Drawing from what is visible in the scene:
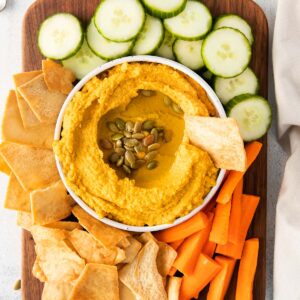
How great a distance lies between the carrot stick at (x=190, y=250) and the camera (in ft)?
7.92

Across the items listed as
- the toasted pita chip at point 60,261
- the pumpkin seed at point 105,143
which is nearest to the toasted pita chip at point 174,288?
the toasted pita chip at point 60,261

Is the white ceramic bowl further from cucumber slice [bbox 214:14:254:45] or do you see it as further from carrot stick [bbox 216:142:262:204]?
cucumber slice [bbox 214:14:254:45]

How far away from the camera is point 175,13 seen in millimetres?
2346

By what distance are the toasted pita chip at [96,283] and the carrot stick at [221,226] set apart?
1.45 ft

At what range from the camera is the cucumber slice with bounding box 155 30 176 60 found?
2.46m

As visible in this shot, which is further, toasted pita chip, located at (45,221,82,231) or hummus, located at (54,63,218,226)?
toasted pita chip, located at (45,221,82,231)

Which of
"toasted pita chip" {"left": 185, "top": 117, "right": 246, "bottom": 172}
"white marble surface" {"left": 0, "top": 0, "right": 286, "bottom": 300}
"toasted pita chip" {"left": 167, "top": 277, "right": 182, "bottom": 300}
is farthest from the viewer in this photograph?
"white marble surface" {"left": 0, "top": 0, "right": 286, "bottom": 300}

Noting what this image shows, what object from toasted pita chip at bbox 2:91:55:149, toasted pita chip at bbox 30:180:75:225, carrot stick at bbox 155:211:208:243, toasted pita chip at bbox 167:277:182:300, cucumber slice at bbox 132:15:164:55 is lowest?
toasted pita chip at bbox 167:277:182:300

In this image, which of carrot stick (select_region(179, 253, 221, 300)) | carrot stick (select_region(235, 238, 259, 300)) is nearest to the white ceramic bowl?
carrot stick (select_region(179, 253, 221, 300))

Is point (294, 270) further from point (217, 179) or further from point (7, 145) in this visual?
point (7, 145)

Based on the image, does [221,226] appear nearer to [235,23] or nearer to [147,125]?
[147,125]

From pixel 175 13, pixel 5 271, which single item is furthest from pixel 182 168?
pixel 5 271

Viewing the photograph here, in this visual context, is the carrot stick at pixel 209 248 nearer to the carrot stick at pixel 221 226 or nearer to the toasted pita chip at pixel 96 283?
the carrot stick at pixel 221 226

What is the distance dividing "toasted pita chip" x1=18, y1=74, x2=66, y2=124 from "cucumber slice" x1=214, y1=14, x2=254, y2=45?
743mm
